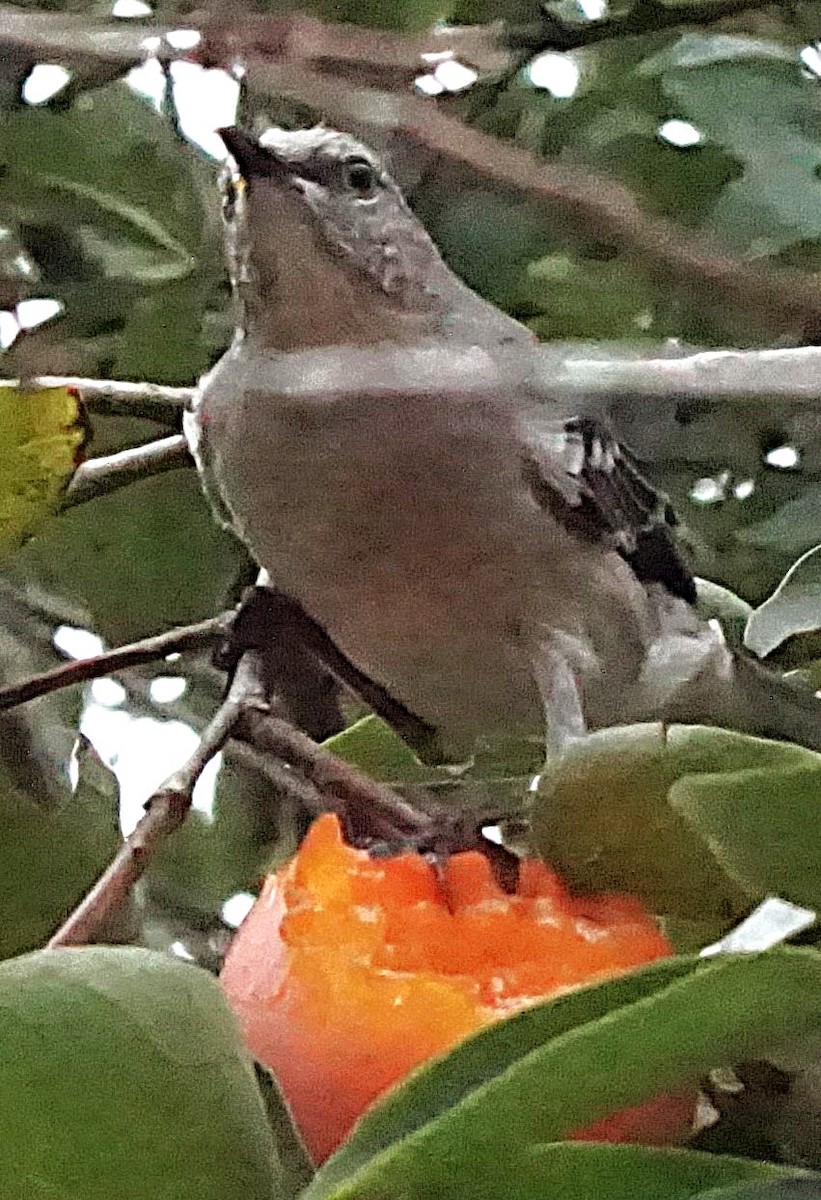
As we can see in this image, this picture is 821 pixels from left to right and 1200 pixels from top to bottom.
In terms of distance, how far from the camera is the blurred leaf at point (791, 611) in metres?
0.55

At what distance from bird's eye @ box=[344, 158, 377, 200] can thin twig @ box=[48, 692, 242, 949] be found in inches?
18.4

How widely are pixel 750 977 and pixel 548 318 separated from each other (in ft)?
1.68

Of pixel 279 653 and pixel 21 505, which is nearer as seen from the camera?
pixel 21 505

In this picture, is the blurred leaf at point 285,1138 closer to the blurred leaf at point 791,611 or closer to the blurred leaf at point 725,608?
the blurred leaf at point 791,611

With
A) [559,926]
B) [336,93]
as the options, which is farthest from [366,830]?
[336,93]

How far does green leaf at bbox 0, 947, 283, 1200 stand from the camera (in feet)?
0.94

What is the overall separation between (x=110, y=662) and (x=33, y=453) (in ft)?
0.20

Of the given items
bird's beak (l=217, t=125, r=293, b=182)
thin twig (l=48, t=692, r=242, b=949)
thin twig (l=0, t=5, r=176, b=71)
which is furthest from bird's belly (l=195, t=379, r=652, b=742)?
thin twig (l=0, t=5, r=176, b=71)

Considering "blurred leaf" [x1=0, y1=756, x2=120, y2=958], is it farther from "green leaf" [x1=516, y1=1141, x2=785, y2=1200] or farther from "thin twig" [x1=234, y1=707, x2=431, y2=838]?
"green leaf" [x1=516, y1=1141, x2=785, y2=1200]

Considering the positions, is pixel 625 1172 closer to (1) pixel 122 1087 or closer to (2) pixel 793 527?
(1) pixel 122 1087

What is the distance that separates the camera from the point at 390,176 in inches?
27.8

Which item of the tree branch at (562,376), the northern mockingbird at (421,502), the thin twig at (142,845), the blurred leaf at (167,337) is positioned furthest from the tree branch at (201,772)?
the blurred leaf at (167,337)

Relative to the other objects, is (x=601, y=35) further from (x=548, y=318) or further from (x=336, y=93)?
(x=336, y=93)

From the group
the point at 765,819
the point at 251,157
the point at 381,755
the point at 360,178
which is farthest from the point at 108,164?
the point at 765,819
